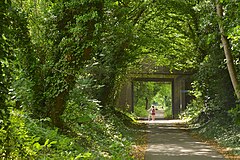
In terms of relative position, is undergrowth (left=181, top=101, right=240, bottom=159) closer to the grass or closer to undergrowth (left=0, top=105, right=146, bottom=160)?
the grass

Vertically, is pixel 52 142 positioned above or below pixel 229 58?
below

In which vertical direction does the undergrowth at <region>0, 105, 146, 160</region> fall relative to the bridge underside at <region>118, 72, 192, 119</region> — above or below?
below

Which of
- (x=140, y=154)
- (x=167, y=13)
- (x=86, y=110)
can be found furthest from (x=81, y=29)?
(x=167, y=13)

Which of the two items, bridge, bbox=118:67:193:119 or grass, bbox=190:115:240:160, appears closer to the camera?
grass, bbox=190:115:240:160

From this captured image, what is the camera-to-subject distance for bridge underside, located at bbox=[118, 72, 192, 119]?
3859 centimetres

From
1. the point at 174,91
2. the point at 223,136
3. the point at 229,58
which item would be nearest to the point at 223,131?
the point at 223,136

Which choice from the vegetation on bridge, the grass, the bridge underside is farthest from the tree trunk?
the bridge underside

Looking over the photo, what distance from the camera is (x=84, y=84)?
1562cm

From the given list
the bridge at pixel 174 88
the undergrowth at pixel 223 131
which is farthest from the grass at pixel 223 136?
the bridge at pixel 174 88

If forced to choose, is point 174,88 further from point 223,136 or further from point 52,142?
point 52,142

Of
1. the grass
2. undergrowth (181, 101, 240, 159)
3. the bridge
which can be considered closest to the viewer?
the grass

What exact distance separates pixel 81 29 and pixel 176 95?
35.9 metres

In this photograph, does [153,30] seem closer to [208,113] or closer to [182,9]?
[182,9]

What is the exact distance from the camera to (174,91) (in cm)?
4622
